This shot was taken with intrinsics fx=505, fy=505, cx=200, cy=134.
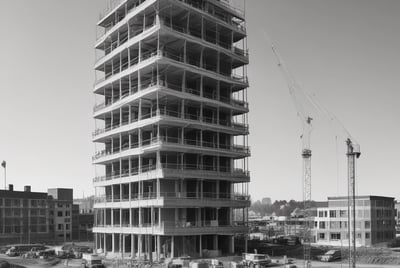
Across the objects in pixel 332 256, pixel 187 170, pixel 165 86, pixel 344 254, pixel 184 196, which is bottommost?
pixel 344 254

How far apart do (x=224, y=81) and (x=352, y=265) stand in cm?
3590

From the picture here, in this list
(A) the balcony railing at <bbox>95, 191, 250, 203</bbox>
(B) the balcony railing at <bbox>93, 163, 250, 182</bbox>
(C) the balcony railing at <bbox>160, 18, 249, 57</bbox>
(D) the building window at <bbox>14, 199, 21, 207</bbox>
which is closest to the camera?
(A) the balcony railing at <bbox>95, 191, 250, 203</bbox>

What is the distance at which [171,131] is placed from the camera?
8262 cm

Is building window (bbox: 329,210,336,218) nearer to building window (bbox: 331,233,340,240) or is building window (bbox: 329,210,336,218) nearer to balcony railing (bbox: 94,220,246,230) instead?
building window (bbox: 331,233,340,240)

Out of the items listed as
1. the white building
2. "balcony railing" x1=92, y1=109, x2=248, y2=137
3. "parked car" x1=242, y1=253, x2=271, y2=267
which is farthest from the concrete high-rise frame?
the white building

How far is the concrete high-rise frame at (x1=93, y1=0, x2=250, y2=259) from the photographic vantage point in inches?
3098

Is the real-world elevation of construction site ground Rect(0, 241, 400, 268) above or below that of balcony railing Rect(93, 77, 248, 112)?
below

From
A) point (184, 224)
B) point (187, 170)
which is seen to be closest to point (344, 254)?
point (184, 224)

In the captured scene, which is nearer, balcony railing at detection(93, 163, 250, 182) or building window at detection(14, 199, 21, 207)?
balcony railing at detection(93, 163, 250, 182)

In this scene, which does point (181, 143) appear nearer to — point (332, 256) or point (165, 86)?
point (165, 86)

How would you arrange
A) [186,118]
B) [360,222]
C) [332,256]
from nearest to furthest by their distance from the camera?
[332,256]
[186,118]
[360,222]

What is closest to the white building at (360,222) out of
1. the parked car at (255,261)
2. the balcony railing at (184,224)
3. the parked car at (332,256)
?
the parked car at (332,256)

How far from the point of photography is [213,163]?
281ft

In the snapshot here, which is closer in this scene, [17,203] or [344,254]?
[344,254]
